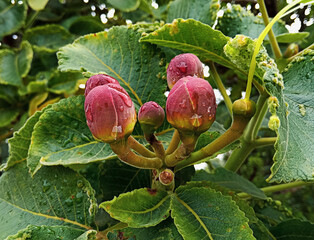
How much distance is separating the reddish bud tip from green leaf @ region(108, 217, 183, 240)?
2.4 inches

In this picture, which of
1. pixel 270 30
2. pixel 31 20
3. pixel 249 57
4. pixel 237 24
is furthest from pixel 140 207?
pixel 31 20

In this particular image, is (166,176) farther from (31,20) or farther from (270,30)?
(31,20)

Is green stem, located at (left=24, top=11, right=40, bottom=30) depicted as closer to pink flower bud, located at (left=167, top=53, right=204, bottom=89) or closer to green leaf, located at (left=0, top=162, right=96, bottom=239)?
green leaf, located at (left=0, top=162, right=96, bottom=239)

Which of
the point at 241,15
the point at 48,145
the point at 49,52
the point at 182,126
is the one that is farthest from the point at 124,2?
the point at 182,126

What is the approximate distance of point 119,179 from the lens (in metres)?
0.73

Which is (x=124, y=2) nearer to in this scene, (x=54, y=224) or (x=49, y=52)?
(x=49, y=52)

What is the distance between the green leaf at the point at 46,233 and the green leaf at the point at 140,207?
0.12 meters

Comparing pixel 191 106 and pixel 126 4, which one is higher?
pixel 191 106

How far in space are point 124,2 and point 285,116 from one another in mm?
904

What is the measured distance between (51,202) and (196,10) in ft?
1.62

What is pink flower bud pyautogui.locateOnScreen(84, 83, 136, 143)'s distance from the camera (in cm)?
44

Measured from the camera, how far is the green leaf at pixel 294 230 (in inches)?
27.1

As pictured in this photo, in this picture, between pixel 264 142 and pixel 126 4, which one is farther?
pixel 126 4

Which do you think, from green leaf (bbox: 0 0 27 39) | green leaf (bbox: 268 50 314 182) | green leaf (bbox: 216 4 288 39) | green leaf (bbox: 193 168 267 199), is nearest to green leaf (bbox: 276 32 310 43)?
green leaf (bbox: 216 4 288 39)
